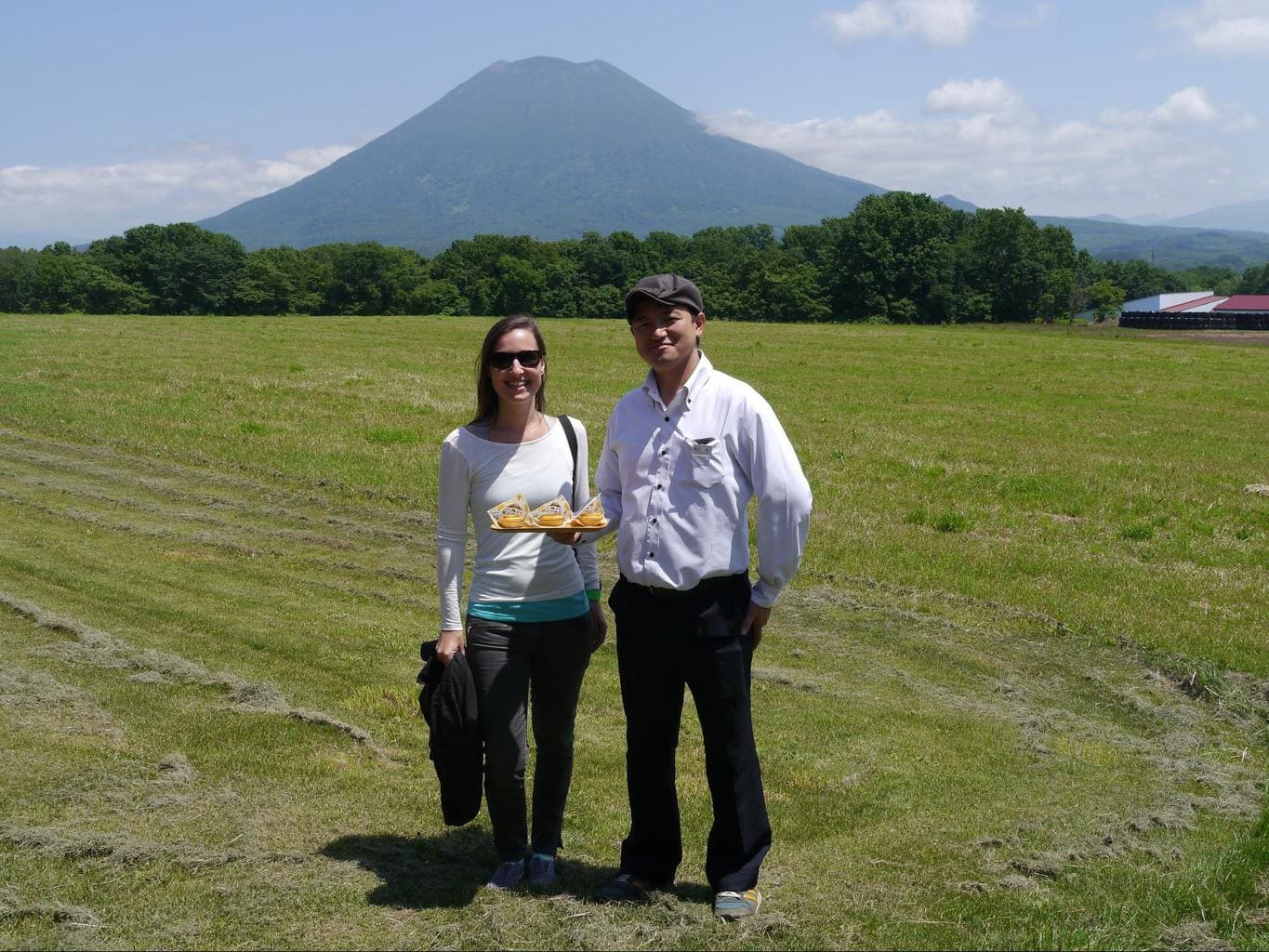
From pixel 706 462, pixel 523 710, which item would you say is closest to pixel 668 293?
pixel 706 462

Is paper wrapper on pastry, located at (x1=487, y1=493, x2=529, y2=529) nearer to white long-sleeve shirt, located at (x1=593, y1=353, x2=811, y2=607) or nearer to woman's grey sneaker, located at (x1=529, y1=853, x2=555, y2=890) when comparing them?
white long-sleeve shirt, located at (x1=593, y1=353, x2=811, y2=607)

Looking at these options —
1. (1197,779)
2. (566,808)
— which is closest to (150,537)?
(566,808)

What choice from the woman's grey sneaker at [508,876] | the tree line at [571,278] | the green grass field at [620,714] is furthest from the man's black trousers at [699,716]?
the tree line at [571,278]

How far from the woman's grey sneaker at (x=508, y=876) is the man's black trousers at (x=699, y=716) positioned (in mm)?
485

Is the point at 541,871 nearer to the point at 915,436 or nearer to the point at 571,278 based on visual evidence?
the point at 915,436

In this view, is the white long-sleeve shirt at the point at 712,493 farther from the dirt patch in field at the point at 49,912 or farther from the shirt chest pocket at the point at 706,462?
the dirt patch in field at the point at 49,912

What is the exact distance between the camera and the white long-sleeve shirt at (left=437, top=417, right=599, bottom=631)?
4.88 m

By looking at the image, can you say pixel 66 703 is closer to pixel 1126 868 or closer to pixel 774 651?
pixel 774 651

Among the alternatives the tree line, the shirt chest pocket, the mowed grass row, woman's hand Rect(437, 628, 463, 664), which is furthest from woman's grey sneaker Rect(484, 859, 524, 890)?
the tree line

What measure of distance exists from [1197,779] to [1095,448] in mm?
15771

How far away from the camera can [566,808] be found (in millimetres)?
6172

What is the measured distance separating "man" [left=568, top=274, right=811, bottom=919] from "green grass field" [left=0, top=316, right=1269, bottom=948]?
589 millimetres

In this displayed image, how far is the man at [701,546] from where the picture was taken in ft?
14.8

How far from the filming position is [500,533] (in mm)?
4867
